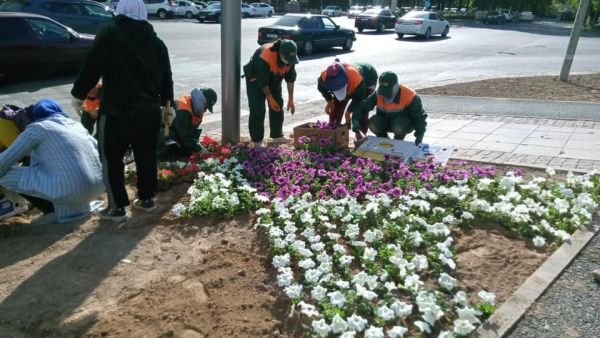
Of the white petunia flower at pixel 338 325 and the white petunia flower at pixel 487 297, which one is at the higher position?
the white petunia flower at pixel 487 297

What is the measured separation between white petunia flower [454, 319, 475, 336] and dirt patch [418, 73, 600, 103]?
331 inches

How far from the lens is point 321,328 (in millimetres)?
2781

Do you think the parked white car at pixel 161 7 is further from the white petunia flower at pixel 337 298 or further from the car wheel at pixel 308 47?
the white petunia flower at pixel 337 298

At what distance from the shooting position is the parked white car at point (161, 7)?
33.2m

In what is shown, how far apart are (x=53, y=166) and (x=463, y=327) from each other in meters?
3.17

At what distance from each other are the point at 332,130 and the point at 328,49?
557 inches

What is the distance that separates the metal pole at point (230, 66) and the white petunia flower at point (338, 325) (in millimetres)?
4099

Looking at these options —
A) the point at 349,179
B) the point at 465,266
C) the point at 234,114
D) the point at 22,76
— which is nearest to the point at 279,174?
the point at 349,179

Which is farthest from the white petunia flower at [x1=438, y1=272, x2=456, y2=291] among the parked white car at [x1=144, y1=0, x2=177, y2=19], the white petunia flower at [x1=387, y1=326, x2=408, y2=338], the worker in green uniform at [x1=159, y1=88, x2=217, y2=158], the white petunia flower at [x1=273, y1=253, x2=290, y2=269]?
the parked white car at [x1=144, y1=0, x2=177, y2=19]

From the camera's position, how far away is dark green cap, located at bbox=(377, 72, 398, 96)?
5.68m

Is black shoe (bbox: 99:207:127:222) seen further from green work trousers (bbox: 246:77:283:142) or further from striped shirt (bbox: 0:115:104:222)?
green work trousers (bbox: 246:77:283:142)

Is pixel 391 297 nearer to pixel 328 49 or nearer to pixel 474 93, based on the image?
pixel 474 93

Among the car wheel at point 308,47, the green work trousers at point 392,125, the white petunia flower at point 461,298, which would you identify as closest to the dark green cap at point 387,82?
the green work trousers at point 392,125

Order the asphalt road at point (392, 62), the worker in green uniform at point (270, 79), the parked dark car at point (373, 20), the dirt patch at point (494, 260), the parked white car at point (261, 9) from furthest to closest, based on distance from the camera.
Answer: the parked white car at point (261, 9) → the parked dark car at point (373, 20) → the asphalt road at point (392, 62) → the worker in green uniform at point (270, 79) → the dirt patch at point (494, 260)
